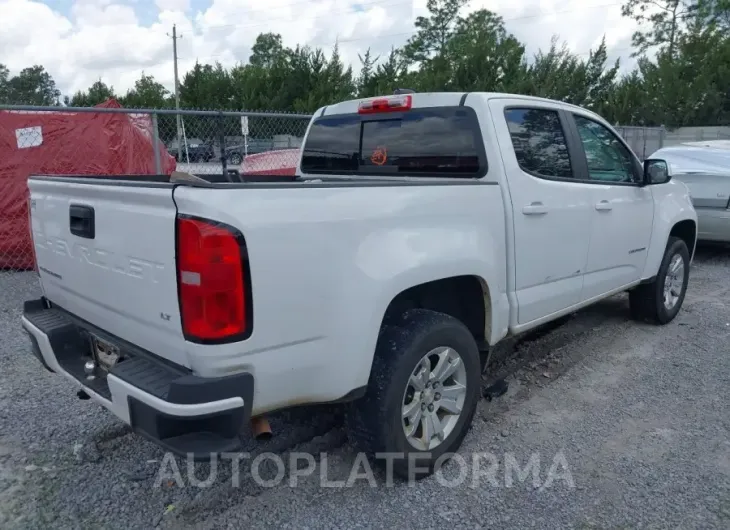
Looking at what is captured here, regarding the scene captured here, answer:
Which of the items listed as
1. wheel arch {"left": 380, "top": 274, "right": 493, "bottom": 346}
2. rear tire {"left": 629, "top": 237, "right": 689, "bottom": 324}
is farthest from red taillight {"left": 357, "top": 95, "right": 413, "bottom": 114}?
rear tire {"left": 629, "top": 237, "right": 689, "bottom": 324}

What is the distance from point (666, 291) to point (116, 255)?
4856 mm

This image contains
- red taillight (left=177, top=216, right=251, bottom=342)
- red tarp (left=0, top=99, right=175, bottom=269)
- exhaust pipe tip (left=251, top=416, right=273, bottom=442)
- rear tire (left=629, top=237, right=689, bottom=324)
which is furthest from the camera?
red tarp (left=0, top=99, right=175, bottom=269)

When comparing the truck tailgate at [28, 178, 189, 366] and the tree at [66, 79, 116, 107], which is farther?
the tree at [66, 79, 116, 107]

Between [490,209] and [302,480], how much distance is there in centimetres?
171

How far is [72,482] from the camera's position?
9.91ft

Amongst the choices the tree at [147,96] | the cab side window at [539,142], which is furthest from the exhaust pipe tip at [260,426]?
the tree at [147,96]

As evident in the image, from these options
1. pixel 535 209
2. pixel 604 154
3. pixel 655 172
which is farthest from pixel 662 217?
pixel 535 209

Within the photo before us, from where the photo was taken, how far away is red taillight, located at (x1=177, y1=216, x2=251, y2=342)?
7.19 feet

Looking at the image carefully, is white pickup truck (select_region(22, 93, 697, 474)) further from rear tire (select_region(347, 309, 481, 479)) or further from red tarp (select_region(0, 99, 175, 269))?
red tarp (select_region(0, 99, 175, 269))

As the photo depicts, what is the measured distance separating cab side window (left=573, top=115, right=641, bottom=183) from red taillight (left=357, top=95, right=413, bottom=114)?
131 centimetres

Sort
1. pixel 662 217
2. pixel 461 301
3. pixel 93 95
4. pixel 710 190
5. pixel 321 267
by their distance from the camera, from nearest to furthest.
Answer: pixel 321 267, pixel 461 301, pixel 662 217, pixel 710 190, pixel 93 95

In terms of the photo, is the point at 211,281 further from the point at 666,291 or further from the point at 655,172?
the point at 666,291

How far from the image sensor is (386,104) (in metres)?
3.88

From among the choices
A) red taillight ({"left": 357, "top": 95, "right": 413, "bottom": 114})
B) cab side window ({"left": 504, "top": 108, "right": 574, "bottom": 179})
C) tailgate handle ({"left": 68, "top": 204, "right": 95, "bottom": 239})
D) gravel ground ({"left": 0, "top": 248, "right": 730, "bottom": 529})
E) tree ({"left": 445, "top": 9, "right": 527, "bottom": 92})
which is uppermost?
tree ({"left": 445, "top": 9, "right": 527, "bottom": 92})
